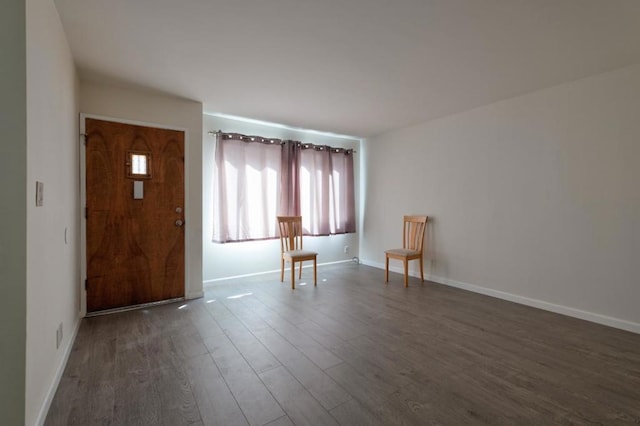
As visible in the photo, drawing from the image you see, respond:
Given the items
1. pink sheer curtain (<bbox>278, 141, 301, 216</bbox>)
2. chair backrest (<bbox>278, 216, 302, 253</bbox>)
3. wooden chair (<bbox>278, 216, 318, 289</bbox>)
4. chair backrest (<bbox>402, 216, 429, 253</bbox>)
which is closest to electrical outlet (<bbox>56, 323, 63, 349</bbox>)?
wooden chair (<bbox>278, 216, 318, 289</bbox>)

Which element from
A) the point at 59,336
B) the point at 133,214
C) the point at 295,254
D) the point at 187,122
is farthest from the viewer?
the point at 295,254

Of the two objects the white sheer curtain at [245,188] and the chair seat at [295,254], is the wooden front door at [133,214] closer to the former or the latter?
the white sheer curtain at [245,188]

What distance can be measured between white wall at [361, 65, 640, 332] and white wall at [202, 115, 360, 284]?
1.87 m

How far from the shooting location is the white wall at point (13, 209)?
1.33 meters

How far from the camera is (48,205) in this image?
1838 millimetres

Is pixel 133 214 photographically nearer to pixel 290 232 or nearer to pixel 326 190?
pixel 290 232

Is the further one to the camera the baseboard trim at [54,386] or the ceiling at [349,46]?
the ceiling at [349,46]

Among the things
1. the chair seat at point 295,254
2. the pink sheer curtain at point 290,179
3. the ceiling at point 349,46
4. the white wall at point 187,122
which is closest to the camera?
the ceiling at point 349,46

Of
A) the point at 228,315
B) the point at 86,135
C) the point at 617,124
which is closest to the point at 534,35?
the point at 617,124

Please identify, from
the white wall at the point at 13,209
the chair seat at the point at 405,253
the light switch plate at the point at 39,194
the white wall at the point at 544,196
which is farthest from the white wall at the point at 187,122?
the white wall at the point at 544,196

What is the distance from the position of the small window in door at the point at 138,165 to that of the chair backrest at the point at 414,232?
3.75 meters

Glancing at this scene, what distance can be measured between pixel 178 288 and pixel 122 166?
5.16 ft

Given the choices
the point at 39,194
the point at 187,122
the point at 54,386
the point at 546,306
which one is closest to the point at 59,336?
the point at 54,386

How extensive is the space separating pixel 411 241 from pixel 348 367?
2.97 meters
